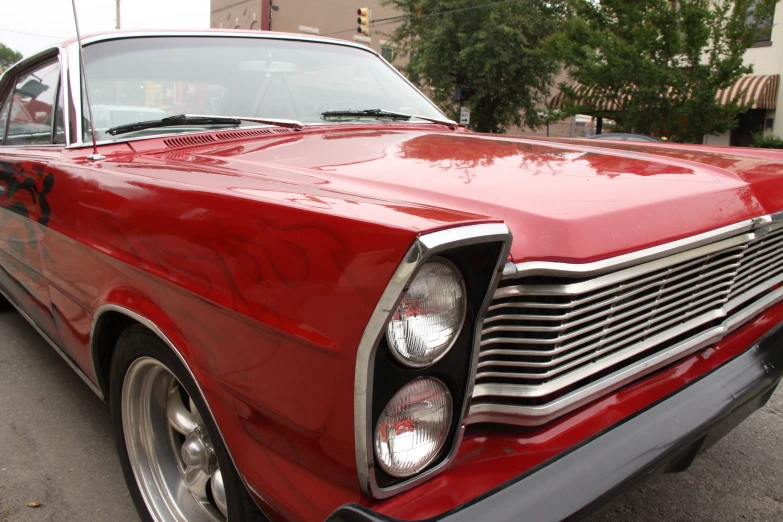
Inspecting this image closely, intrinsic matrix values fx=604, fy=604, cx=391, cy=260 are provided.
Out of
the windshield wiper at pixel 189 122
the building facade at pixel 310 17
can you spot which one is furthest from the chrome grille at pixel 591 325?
the building facade at pixel 310 17

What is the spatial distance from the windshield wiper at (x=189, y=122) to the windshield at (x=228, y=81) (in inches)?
1.2

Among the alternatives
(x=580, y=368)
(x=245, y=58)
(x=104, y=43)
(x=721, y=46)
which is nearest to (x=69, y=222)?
(x=104, y=43)

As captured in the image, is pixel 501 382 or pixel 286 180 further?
pixel 286 180

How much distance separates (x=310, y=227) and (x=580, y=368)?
691 mm

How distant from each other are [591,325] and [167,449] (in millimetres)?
1367

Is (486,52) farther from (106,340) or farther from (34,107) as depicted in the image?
(106,340)

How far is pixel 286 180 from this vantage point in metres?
1.53

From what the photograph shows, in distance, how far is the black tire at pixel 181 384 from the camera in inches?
54.3

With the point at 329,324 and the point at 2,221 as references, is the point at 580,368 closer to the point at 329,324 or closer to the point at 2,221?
the point at 329,324

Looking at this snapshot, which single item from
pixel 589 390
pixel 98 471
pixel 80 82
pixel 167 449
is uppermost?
pixel 80 82

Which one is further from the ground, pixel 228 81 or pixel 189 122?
pixel 228 81

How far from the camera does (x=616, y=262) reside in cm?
130

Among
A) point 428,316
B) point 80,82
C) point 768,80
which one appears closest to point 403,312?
point 428,316

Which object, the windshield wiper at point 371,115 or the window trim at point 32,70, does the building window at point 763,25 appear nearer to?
the windshield wiper at point 371,115
